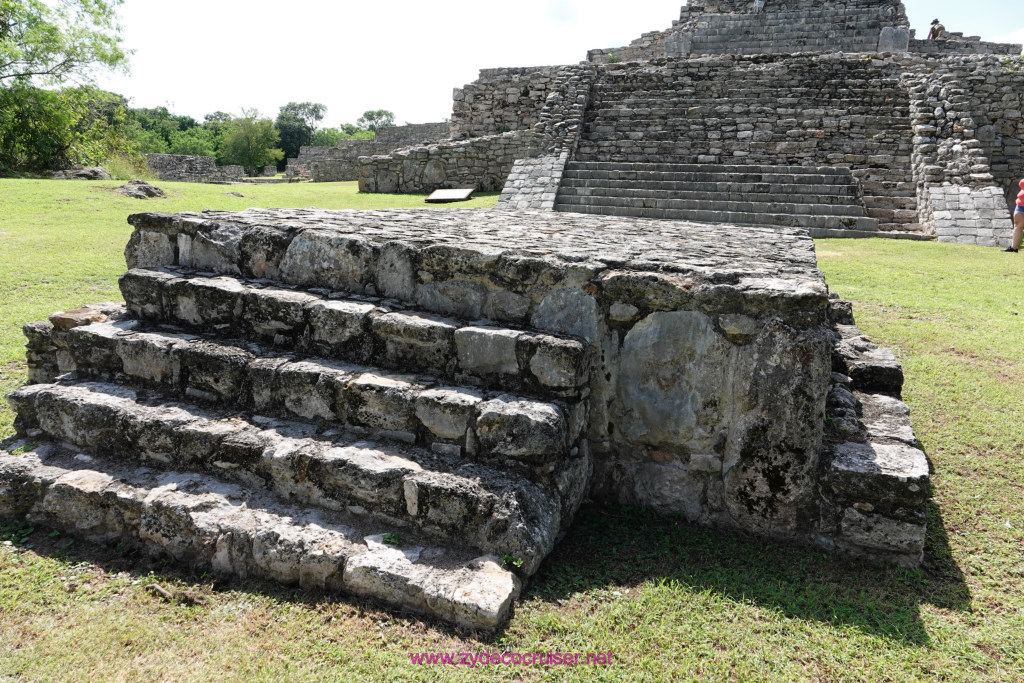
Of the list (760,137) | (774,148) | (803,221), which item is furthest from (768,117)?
(803,221)

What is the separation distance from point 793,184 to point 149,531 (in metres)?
11.7

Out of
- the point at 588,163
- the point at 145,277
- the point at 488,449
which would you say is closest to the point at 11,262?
the point at 145,277

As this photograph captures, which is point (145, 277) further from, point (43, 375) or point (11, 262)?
point (11, 262)

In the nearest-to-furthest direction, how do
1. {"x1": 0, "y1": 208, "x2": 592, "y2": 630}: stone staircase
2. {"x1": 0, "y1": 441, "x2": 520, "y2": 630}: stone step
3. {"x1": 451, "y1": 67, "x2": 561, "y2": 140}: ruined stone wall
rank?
1. {"x1": 0, "y1": 441, "x2": 520, "y2": 630}: stone step
2. {"x1": 0, "y1": 208, "x2": 592, "y2": 630}: stone staircase
3. {"x1": 451, "y1": 67, "x2": 561, "y2": 140}: ruined stone wall

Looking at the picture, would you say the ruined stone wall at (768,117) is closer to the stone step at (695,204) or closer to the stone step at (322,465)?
the stone step at (695,204)

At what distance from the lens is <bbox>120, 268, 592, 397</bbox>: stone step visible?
2822mm

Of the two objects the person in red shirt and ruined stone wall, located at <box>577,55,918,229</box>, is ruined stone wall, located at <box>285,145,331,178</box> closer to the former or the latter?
ruined stone wall, located at <box>577,55,918,229</box>

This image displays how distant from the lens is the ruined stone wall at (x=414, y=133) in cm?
2575

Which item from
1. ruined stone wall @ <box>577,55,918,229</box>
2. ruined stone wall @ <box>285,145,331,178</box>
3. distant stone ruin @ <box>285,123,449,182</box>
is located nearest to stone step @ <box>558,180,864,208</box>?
ruined stone wall @ <box>577,55,918,229</box>

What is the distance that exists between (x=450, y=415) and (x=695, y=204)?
9.53 metres

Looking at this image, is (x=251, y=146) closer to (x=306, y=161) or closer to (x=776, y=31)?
(x=306, y=161)

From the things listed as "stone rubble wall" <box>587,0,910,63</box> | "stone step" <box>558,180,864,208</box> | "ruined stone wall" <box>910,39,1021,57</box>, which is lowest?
"stone step" <box>558,180,864,208</box>

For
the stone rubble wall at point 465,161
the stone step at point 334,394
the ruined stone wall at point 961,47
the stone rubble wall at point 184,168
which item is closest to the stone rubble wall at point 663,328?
the stone step at point 334,394

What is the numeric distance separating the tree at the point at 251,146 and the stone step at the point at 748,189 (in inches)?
1631
